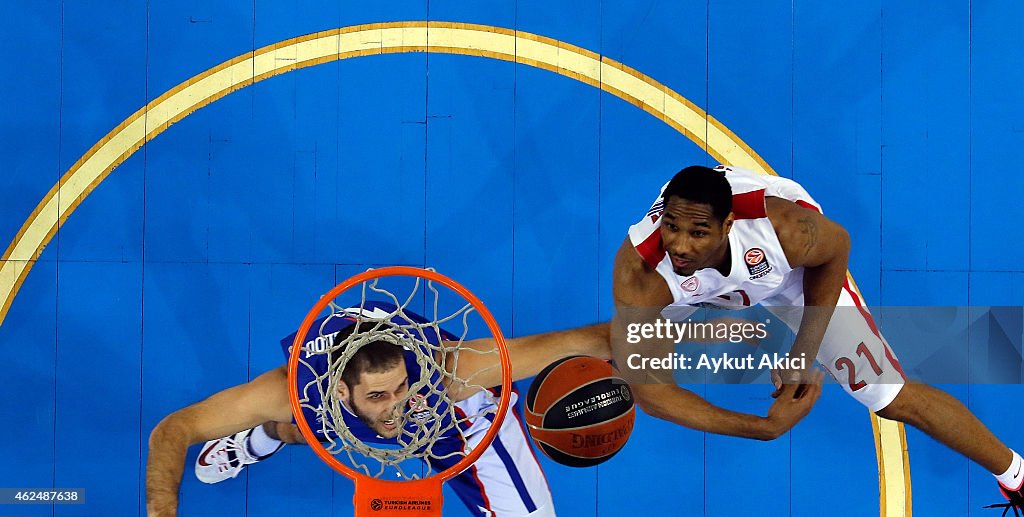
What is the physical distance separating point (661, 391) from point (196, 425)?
2048 mm

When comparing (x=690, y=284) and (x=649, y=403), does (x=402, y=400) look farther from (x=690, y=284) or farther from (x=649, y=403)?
(x=690, y=284)

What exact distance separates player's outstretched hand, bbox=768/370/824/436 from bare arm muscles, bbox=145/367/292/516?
83.6 inches

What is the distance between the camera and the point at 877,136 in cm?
322

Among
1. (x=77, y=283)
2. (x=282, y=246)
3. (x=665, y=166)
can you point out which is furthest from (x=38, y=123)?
(x=665, y=166)

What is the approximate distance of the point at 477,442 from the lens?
307cm

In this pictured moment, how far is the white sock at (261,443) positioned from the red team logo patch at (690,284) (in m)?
1.86

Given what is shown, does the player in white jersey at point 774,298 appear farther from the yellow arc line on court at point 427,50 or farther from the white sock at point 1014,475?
the yellow arc line on court at point 427,50

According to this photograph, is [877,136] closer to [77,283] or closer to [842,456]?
[842,456]

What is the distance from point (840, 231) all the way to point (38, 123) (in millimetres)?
3538

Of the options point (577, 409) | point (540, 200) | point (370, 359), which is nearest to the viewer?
point (577, 409)

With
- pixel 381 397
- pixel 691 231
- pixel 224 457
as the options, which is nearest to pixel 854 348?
pixel 691 231

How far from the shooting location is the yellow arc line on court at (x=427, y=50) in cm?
322

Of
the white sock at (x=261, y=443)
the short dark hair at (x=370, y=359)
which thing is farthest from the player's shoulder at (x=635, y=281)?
the white sock at (x=261, y=443)

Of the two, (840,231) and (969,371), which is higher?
(840,231)
